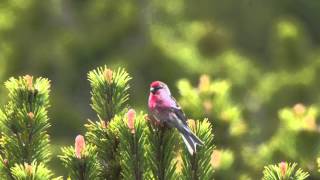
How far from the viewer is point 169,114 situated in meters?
1.83

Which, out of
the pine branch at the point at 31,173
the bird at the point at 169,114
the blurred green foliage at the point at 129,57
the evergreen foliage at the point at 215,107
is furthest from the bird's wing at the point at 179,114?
the blurred green foliage at the point at 129,57

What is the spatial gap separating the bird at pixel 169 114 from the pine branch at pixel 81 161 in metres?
0.20

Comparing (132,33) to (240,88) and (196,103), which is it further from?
(196,103)

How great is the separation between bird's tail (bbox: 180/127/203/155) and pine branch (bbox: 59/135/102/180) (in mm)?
220

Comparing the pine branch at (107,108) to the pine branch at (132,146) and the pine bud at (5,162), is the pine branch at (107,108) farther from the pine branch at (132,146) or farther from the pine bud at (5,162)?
the pine bud at (5,162)

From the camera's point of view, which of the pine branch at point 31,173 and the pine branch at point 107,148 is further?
the pine branch at point 107,148

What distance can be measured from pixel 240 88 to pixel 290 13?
4.67m

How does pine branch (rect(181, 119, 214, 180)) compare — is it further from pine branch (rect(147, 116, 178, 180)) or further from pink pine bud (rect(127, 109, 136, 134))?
pink pine bud (rect(127, 109, 136, 134))

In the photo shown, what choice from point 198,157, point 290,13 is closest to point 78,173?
point 198,157

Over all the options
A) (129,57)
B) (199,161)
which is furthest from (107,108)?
(129,57)

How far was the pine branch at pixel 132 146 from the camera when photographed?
1699 millimetres

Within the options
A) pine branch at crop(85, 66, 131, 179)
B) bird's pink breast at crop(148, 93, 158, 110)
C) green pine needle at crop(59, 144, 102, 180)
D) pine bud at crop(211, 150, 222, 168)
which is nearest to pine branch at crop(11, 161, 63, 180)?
green pine needle at crop(59, 144, 102, 180)

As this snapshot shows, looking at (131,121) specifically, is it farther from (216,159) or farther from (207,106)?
(207,106)

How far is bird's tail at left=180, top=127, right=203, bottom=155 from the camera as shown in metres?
1.73
